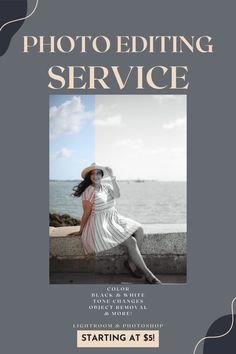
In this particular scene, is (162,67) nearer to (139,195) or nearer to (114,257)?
(114,257)

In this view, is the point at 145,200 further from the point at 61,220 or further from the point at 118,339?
the point at 118,339

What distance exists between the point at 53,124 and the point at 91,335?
1924mm

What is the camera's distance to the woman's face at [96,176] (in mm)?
4746

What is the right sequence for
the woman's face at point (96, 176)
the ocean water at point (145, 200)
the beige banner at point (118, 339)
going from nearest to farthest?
the beige banner at point (118, 339)
the ocean water at point (145, 200)
the woman's face at point (96, 176)

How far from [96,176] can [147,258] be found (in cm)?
98

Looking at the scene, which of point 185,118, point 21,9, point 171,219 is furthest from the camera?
point 171,219

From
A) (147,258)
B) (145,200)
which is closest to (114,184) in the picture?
(147,258)

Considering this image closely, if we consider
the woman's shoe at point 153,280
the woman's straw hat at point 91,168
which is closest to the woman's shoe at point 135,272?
the woman's shoe at point 153,280

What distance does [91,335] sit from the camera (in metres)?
4.17

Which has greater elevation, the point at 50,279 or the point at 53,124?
the point at 53,124

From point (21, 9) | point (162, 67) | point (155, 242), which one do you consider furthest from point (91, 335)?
point (21, 9)

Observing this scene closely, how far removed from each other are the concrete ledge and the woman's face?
0.61 meters

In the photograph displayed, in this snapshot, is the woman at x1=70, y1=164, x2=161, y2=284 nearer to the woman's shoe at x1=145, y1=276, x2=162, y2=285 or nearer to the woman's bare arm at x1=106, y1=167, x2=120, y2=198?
the woman's bare arm at x1=106, y1=167, x2=120, y2=198

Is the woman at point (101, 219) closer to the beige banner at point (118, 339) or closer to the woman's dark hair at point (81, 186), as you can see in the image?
the woman's dark hair at point (81, 186)
